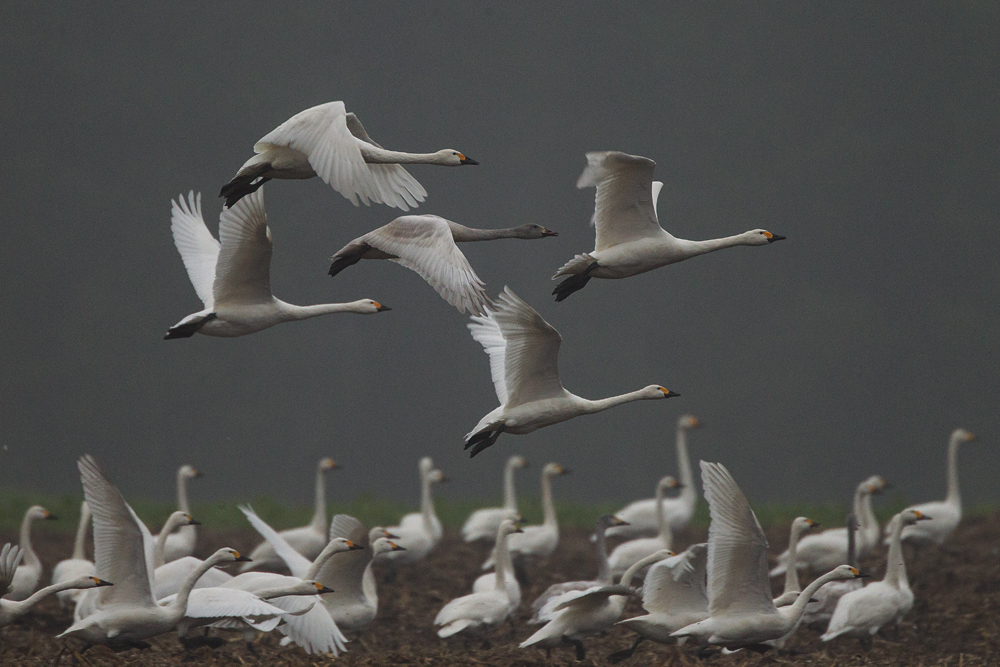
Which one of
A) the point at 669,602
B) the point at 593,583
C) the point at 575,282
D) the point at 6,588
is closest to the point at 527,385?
the point at 575,282

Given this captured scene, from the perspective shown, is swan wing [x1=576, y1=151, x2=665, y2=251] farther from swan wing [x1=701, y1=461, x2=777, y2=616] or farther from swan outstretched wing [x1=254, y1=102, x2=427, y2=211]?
swan wing [x1=701, y1=461, x2=777, y2=616]

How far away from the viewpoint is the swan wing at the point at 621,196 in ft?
17.4

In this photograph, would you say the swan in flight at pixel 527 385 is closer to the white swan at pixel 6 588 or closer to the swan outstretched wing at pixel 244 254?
the swan outstretched wing at pixel 244 254

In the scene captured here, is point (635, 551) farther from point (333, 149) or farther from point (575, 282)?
point (333, 149)

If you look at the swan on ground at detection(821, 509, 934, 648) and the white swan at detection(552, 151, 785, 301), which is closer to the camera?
the white swan at detection(552, 151, 785, 301)

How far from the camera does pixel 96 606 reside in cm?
562

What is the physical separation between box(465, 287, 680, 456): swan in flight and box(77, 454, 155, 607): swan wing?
171 cm

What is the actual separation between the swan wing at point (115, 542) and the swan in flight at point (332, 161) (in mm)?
1546

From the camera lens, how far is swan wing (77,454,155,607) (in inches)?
209

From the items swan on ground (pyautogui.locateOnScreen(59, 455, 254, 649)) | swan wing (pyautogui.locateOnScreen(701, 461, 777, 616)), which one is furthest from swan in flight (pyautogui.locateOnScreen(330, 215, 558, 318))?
swan on ground (pyautogui.locateOnScreen(59, 455, 254, 649))

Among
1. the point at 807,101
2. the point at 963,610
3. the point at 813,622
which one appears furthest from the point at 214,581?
the point at 807,101

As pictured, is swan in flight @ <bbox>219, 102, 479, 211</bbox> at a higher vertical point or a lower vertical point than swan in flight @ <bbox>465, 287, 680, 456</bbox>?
higher

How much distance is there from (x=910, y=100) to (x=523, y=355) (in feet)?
36.8

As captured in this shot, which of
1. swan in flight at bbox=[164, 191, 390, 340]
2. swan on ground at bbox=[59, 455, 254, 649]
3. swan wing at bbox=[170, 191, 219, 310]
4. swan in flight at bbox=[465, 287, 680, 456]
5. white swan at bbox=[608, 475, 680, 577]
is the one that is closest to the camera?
swan in flight at bbox=[465, 287, 680, 456]
